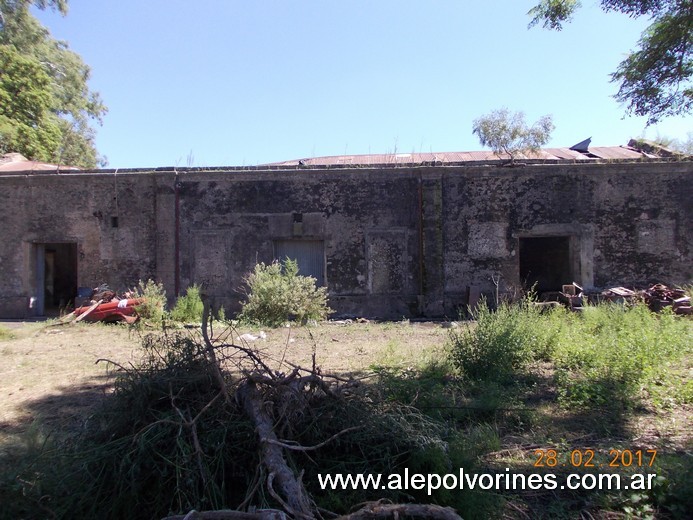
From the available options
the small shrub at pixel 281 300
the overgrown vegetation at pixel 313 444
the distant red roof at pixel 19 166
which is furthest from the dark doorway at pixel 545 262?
the distant red roof at pixel 19 166

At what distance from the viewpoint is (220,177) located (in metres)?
12.4

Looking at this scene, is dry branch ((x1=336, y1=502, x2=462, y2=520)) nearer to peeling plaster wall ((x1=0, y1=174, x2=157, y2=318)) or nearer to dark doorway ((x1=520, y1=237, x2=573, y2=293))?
peeling plaster wall ((x1=0, y1=174, x2=157, y2=318))

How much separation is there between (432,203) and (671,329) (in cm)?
656

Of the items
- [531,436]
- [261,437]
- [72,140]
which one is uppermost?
[72,140]

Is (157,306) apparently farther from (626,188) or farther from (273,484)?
(626,188)

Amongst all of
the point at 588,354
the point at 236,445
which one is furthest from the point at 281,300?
the point at 236,445

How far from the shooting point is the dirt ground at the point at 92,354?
15.7ft

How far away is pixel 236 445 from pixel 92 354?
5.12 metres

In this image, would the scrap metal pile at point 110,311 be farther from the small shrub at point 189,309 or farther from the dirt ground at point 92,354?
the small shrub at point 189,309

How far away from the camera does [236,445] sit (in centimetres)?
308

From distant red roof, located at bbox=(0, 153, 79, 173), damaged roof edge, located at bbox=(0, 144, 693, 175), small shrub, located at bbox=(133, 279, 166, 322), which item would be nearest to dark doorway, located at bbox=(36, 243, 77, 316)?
distant red roof, located at bbox=(0, 153, 79, 173)

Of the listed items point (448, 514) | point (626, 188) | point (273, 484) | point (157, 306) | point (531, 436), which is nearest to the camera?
point (448, 514)

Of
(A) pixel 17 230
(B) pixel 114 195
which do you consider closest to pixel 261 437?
Answer: (B) pixel 114 195

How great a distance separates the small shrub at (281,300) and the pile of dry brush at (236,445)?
266 inches
